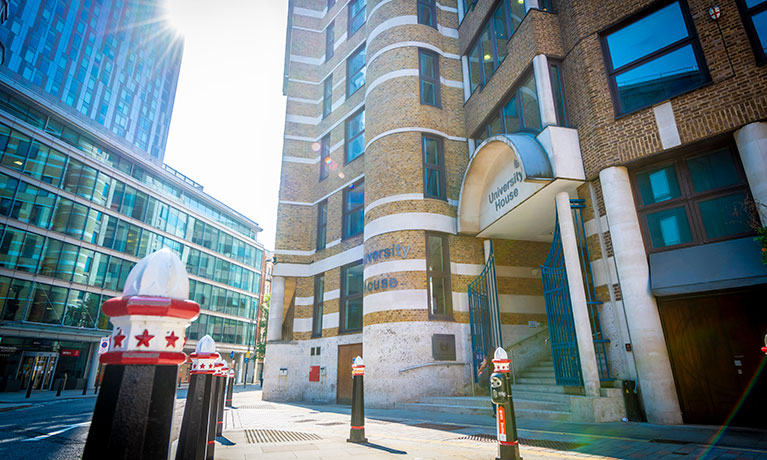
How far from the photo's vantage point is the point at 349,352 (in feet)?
53.9

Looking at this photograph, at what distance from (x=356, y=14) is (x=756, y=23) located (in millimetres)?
18319

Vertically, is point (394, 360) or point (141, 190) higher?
point (141, 190)

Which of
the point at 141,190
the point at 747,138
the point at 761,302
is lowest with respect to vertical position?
the point at 761,302

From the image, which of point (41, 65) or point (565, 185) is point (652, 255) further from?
point (41, 65)

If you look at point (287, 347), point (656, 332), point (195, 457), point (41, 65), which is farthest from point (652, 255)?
point (41, 65)

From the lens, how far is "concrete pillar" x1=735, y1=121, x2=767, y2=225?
6.95 m

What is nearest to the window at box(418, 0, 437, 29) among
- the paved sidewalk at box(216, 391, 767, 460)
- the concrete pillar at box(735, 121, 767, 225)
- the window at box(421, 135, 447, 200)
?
the window at box(421, 135, 447, 200)

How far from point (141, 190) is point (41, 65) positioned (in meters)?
30.1

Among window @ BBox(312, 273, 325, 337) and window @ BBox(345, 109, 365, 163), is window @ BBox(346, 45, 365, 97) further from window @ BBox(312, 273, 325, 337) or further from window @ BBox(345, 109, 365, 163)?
window @ BBox(312, 273, 325, 337)

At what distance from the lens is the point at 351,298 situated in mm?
17141

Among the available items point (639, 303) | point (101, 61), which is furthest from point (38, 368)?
point (101, 61)

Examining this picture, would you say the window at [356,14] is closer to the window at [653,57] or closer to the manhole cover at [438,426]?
the window at [653,57]

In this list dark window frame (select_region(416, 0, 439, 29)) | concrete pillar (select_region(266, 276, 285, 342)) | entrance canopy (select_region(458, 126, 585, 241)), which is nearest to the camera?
entrance canopy (select_region(458, 126, 585, 241))

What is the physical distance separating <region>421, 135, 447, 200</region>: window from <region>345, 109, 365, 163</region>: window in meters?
4.37
